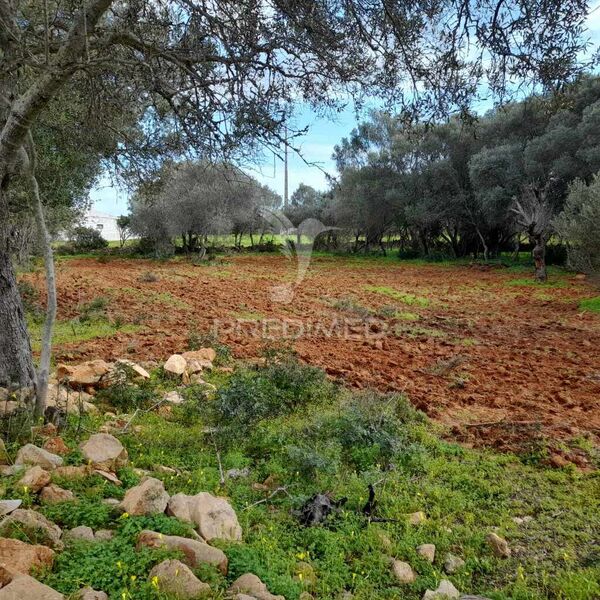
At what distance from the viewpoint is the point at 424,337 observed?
973 cm

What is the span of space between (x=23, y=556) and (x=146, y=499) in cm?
76

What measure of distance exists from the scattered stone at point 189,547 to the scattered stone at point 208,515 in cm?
25

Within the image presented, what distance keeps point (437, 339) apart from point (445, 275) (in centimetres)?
1359

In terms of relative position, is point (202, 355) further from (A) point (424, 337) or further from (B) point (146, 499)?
(A) point (424, 337)

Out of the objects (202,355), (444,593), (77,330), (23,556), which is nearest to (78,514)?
(23,556)

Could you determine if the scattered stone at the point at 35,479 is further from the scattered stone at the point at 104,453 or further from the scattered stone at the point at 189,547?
the scattered stone at the point at 189,547

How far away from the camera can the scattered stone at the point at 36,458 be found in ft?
10.8

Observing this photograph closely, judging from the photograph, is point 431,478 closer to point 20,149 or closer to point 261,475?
point 261,475

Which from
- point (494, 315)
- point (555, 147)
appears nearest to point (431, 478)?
point (494, 315)

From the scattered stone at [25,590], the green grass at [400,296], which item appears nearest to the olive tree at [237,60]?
the scattered stone at [25,590]

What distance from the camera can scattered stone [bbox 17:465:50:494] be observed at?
299 cm

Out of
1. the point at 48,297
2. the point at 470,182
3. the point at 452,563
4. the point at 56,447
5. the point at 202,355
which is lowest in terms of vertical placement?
the point at 452,563

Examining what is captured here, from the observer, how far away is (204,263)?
26000 mm

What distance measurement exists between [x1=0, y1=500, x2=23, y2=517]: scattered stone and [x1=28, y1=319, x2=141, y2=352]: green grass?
539 centimetres
